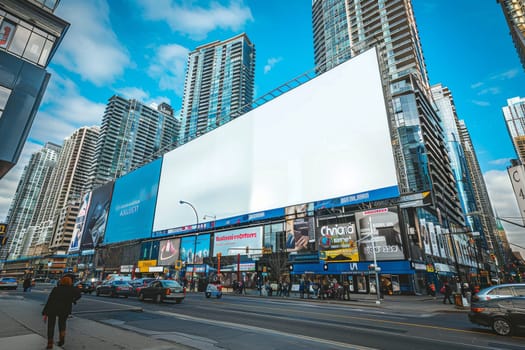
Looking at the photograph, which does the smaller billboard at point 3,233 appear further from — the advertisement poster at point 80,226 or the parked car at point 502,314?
the advertisement poster at point 80,226

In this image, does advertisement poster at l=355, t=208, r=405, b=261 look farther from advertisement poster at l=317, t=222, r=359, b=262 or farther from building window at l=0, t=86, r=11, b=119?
building window at l=0, t=86, r=11, b=119

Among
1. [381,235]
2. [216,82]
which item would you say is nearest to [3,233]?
[381,235]

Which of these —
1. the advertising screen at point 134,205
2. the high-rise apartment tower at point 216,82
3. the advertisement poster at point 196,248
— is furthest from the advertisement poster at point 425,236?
the high-rise apartment tower at point 216,82

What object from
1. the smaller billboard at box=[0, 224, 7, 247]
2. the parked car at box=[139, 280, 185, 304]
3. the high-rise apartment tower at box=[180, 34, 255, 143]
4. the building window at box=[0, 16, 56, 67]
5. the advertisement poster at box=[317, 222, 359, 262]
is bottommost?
the parked car at box=[139, 280, 185, 304]

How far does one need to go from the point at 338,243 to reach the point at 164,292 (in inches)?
979

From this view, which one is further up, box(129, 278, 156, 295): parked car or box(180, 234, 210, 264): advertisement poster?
box(180, 234, 210, 264): advertisement poster

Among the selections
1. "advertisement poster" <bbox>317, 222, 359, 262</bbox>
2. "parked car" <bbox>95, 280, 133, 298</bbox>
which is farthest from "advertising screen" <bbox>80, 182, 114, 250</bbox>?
"advertisement poster" <bbox>317, 222, 359, 262</bbox>

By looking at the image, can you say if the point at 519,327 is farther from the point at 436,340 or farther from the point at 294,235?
the point at 294,235

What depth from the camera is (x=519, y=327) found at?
8.59 meters

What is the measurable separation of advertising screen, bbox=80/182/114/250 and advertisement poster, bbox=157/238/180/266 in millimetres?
31745

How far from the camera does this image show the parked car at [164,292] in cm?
1720

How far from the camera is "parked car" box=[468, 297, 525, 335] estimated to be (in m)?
8.66

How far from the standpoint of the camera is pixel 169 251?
6009 centimetres

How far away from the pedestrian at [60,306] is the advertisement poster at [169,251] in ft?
179
